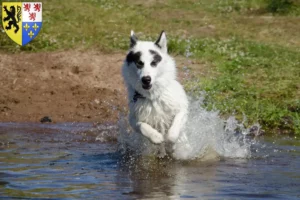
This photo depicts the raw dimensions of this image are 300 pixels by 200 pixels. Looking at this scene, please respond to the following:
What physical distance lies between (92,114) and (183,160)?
4635 millimetres

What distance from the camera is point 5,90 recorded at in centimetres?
1539

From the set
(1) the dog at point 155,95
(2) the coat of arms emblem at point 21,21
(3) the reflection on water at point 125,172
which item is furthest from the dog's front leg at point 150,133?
(2) the coat of arms emblem at point 21,21

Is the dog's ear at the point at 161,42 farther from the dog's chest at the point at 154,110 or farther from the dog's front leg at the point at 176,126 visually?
the dog's front leg at the point at 176,126

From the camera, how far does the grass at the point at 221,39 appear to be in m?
14.4

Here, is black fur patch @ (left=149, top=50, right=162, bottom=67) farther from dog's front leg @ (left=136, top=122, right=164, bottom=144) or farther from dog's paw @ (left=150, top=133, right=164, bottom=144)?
dog's paw @ (left=150, top=133, right=164, bottom=144)

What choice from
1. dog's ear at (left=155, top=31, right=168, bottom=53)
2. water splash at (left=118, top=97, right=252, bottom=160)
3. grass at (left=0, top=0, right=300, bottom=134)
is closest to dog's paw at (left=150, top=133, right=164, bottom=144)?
water splash at (left=118, top=97, right=252, bottom=160)

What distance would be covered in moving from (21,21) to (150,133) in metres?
10.2

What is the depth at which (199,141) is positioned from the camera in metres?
10.4

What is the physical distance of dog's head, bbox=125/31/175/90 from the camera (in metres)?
9.38

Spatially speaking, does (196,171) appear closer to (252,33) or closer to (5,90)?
(5,90)

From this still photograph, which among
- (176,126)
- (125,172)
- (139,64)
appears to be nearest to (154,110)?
(176,126)

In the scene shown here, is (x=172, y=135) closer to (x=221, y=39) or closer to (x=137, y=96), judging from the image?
(x=137, y=96)

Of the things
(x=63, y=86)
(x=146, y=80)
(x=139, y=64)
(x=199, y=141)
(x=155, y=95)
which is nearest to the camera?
(x=146, y=80)

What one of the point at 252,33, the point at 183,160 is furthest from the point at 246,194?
the point at 252,33
